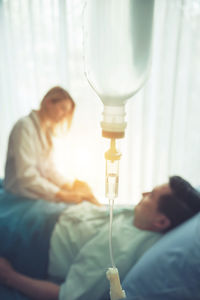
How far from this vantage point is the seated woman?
4.80ft

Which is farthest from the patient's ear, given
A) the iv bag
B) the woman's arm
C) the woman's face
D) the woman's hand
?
the woman's face

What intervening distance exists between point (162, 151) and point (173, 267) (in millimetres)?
1471

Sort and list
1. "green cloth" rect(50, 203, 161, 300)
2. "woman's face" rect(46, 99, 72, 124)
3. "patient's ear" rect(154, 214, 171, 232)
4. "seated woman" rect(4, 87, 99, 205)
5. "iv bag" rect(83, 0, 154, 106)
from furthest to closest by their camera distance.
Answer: "woman's face" rect(46, 99, 72, 124), "seated woman" rect(4, 87, 99, 205), "patient's ear" rect(154, 214, 171, 232), "green cloth" rect(50, 203, 161, 300), "iv bag" rect(83, 0, 154, 106)

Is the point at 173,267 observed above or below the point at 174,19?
below

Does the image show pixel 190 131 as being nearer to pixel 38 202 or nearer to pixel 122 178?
pixel 122 178

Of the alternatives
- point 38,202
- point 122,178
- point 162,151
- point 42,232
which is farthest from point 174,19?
point 42,232

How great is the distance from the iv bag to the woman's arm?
82cm

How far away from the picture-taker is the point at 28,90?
2.20 meters

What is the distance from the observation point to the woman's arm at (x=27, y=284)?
95cm

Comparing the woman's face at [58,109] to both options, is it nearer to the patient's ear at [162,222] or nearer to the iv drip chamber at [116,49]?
the patient's ear at [162,222]

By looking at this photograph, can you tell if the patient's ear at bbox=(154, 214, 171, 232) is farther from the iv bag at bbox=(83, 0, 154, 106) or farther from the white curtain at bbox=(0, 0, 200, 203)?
the white curtain at bbox=(0, 0, 200, 203)

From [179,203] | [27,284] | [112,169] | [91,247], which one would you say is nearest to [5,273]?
[27,284]

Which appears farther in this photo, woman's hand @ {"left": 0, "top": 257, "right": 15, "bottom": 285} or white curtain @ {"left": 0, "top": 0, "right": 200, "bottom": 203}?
white curtain @ {"left": 0, "top": 0, "right": 200, "bottom": 203}

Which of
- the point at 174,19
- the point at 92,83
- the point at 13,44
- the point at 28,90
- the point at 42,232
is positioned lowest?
the point at 42,232
